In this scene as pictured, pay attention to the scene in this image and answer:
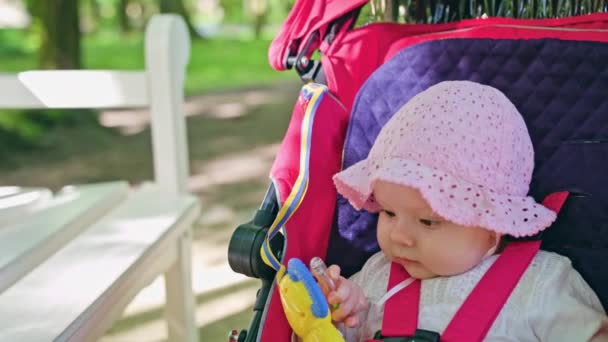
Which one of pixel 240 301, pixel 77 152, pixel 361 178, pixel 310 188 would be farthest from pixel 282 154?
pixel 77 152

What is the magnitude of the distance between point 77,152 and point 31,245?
12.5ft

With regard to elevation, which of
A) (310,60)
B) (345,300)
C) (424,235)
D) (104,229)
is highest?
(310,60)

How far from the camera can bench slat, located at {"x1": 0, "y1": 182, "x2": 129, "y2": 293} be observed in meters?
1.65

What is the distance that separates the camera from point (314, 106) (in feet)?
5.20

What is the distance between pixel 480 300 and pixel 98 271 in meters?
0.92

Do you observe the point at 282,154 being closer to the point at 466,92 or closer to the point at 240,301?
the point at 466,92

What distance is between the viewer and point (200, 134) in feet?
20.7

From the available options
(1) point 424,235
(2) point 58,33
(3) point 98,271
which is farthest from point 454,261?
(2) point 58,33

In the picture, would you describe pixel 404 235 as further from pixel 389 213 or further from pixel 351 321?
pixel 351 321

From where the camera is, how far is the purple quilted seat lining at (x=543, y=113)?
54.2 inches

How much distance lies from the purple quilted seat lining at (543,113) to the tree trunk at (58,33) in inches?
178

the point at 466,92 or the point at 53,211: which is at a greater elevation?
the point at 466,92

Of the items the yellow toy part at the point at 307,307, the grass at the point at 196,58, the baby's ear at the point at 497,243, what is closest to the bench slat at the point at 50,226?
the yellow toy part at the point at 307,307

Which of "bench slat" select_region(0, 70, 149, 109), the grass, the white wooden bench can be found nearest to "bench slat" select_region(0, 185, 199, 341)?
the white wooden bench
